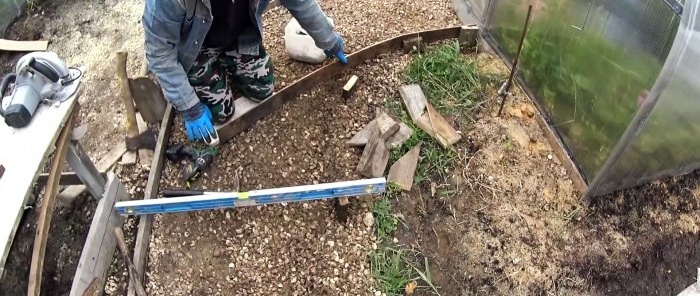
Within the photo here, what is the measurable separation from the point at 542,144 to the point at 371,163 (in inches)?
47.6

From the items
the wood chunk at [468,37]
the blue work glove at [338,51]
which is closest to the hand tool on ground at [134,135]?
the blue work glove at [338,51]

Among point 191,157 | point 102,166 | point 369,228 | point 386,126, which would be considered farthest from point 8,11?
point 369,228

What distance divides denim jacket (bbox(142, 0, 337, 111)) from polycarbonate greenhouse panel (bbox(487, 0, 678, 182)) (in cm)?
146

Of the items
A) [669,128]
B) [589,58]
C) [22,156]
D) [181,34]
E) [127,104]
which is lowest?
[127,104]

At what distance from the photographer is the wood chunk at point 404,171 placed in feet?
11.8

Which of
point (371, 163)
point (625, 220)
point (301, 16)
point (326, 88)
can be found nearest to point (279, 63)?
point (326, 88)

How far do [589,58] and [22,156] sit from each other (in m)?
3.01

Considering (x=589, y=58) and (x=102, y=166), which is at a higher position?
(x=589, y=58)

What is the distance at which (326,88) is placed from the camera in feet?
13.1

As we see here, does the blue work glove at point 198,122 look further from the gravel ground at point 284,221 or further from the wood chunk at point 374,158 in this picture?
the wood chunk at point 374,158

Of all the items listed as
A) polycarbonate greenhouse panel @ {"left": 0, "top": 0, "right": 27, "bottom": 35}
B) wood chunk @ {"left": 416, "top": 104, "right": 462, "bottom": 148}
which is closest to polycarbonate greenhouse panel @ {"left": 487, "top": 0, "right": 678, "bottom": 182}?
wood chunk @ {"left": 416, "top": 104, "right": 462, "bottom": 148}

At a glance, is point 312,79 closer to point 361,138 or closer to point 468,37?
point 361,138

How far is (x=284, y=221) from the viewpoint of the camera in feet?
11.3

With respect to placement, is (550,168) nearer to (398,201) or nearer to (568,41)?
(568,41)
